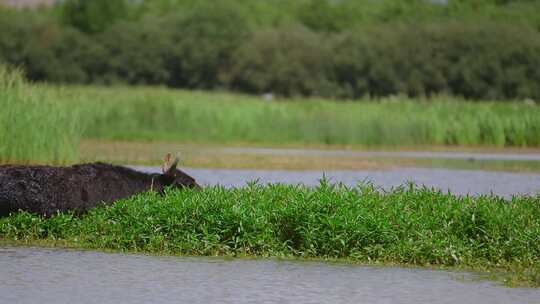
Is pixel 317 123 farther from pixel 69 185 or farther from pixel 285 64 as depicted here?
pixel 285 64

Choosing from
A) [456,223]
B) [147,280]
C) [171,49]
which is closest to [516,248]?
[456,223]

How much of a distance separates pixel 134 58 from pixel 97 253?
66.9 metres

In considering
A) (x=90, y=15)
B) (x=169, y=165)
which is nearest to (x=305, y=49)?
(x=90, y=15)

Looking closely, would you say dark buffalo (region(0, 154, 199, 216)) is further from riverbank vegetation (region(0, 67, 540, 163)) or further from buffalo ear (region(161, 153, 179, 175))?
riverbank vegetation (region(0, 67, 540, 163))

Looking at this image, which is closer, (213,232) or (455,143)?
(213,232)

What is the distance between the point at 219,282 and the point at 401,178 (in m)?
12.8

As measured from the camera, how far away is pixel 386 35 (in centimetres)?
7244

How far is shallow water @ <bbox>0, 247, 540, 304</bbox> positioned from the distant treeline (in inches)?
2100

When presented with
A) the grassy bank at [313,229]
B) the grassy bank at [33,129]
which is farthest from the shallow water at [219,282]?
the grassy bank at [33,129]

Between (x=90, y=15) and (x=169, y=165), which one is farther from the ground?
(x=90, y=15)

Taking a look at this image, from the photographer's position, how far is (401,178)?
902 inches

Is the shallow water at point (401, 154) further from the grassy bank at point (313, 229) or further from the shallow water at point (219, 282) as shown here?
the shallow water at point (219, 282)

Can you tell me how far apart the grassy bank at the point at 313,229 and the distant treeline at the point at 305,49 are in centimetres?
5207

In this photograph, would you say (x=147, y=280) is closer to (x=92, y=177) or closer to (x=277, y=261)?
(x=277, y=261)
